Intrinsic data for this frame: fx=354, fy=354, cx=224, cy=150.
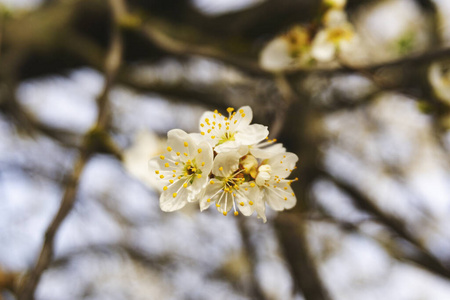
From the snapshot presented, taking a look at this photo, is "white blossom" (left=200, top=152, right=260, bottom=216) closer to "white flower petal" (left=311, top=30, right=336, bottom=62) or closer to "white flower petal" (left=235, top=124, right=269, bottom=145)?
"white flower petal" (left=235, top=124, right=269, bottom=145)

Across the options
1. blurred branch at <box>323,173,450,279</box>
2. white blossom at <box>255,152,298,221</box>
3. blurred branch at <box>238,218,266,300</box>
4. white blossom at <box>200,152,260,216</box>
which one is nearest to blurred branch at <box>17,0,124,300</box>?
white blossom at <box>200,152,260,216</box>

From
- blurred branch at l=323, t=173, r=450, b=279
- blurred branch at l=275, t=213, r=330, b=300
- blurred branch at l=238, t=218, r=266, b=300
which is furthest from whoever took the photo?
blurred branch at l=238, t=218, r=266, b=300

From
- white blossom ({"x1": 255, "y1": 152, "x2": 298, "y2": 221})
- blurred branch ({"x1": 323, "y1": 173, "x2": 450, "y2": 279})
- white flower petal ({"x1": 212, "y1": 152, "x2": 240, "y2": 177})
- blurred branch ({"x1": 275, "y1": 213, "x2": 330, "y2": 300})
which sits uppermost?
blurred branch ({"x1": 323, "y1": 173, "x2": 450, "y2": 279})

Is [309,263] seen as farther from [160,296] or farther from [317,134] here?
[160,296]

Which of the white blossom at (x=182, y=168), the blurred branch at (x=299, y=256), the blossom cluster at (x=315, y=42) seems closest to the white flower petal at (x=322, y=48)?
the blossom cluster at (x=315, y=42)

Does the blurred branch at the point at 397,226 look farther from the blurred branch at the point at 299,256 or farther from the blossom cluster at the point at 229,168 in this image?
the blossom cluster at the point at 229,168

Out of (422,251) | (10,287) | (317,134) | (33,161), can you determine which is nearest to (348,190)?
(317,134)

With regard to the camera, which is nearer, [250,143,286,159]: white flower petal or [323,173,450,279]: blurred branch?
[250,143,286,159]: white flower petal
